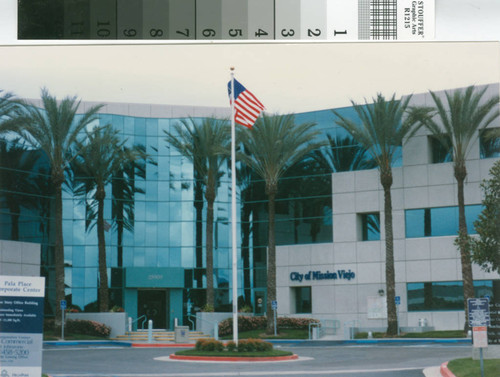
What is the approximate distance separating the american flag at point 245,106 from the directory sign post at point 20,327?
13.1m

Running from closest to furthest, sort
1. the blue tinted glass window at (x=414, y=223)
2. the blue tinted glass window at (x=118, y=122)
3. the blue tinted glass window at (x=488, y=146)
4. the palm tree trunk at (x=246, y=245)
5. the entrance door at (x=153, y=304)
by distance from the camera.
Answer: the blue tinted glass window at (x=488, y=146) → the blue tinted glass window at (x=414, y=223) → the palm tree trunk at (x=246, y=245) → the entrance door at (x=153, y=304) → the blue tinted glass window at (x=118, y=122)

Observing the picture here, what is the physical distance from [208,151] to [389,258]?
12.3m

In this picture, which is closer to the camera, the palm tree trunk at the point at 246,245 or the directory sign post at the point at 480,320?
the directory sign post at the point at 480,320

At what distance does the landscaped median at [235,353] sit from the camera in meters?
30.2

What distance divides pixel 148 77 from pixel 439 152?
2931 cm

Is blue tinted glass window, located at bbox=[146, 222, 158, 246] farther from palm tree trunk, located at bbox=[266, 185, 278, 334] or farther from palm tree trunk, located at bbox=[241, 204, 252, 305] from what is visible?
palm tree trunk, located at bbox=[266, 185, 278, 334]

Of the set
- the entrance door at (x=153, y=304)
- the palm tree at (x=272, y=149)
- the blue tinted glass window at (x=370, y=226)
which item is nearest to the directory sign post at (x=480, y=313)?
the palm tree at (x=272, y=149)

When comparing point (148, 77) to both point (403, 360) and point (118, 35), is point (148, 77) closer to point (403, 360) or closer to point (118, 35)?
point (118, 35)

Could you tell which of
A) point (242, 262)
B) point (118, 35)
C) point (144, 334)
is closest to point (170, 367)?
point (118, 35)

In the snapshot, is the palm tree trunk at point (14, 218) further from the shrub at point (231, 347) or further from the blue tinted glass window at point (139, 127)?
the shrub at point (231, 347)

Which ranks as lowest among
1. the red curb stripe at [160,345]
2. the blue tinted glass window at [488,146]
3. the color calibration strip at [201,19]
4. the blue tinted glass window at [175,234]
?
the red curb stripe at [160,345]

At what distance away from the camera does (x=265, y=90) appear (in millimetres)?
29625

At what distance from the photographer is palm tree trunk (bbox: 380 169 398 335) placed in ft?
153

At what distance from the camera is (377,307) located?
49.5 metres
